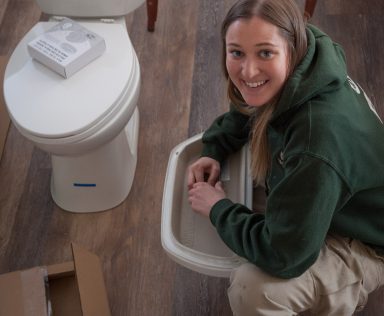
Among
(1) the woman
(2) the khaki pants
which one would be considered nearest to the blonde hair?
(1) the woman

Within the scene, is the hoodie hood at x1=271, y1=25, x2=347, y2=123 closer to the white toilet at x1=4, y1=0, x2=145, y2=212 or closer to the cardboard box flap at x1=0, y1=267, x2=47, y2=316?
the white toilet at x1=4, y1=0, x2=145, y2=212

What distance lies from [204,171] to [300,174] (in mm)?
396

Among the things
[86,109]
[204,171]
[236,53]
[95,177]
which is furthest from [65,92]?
[236,53]

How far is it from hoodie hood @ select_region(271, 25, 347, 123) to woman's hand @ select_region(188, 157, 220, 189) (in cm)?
31

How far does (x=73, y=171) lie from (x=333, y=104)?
885 millimetres

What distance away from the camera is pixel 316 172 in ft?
2.97

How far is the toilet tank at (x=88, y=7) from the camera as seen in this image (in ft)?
5.13

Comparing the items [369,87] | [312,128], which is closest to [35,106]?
[312,128]

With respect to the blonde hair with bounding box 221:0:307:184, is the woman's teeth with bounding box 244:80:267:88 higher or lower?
lower

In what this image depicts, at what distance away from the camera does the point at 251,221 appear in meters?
1.08

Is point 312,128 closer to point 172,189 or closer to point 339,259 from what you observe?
point 339,259

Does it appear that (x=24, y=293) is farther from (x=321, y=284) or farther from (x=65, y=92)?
(x=321, y=284)

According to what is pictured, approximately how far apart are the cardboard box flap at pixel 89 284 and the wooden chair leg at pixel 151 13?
110cm

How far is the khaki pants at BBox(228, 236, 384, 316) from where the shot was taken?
1.06 m
